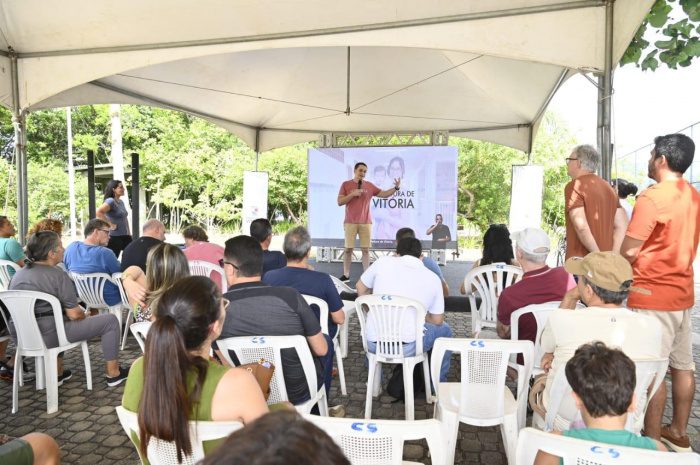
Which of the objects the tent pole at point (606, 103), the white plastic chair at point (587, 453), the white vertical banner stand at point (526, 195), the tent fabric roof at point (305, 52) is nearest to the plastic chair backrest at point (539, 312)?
the white plastic chair at point (587, 453)

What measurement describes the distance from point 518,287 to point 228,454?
2.35 metres

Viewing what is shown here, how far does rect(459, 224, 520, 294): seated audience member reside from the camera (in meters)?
3.52

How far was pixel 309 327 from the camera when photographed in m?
2.01

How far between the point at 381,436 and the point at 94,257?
3.55 m

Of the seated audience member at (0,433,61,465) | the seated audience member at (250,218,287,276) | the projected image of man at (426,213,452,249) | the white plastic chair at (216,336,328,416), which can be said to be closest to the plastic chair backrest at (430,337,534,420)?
the white plastic chair at (216,336,328,416)

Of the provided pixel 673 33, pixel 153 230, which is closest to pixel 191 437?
pixel 153 230

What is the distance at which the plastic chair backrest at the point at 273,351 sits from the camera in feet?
6.24

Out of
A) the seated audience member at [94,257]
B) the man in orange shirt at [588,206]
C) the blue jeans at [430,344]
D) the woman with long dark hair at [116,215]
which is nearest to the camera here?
the blue jeans at [430,344]

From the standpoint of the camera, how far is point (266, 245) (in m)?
3.70

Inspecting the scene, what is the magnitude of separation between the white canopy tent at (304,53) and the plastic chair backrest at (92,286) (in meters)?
1.72

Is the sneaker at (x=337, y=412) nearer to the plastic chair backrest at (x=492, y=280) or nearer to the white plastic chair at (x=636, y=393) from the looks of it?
the white plastic chair at (x=636, y=393)

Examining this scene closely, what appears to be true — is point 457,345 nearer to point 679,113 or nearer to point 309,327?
point 309,327

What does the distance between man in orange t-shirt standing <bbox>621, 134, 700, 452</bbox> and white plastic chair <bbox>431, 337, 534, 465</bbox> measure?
72cm

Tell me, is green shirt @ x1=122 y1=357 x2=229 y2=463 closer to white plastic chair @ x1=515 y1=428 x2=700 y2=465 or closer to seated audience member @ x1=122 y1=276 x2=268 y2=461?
seated audience member @ x1=122 y1=276 x2=268 y2=461
